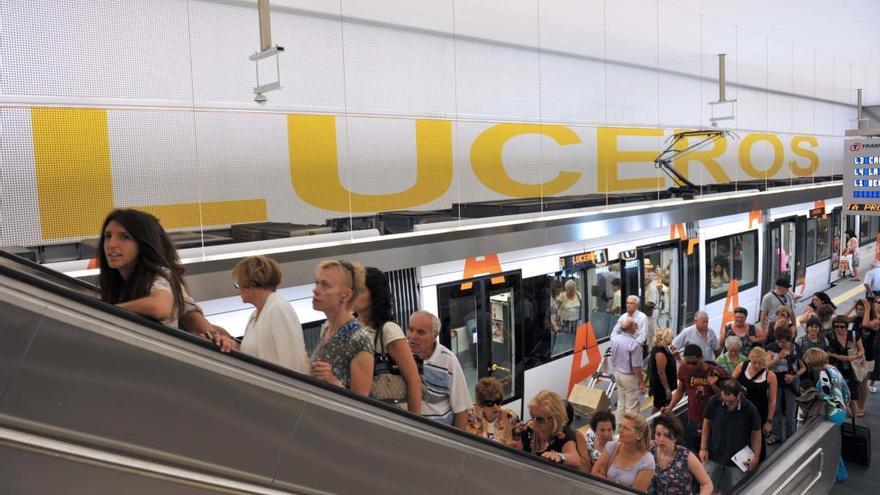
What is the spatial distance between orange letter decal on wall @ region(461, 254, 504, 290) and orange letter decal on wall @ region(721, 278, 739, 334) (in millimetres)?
5985

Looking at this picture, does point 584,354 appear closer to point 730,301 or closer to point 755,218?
point 730,301

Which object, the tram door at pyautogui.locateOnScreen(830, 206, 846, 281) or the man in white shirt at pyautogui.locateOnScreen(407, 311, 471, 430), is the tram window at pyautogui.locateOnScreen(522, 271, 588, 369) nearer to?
the man in white shirt at pyautogui.locateOnScreen(407, 311, 471, 430)

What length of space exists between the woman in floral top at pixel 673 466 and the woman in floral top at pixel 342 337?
2620 mm

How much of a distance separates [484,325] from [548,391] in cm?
323

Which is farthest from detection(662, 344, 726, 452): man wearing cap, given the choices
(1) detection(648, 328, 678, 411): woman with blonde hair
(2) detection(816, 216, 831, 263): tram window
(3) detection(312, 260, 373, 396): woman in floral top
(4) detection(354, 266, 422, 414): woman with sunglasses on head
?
(2) detection(816, 216, 831, 263): tram window

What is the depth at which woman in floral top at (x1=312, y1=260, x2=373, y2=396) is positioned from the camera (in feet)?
9.64

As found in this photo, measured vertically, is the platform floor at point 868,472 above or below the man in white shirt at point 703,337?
below

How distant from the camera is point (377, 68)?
27.2 ft

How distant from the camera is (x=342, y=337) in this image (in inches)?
116

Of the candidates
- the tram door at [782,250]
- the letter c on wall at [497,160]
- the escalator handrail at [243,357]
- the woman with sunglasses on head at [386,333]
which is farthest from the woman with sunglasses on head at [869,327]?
the woman with sunglasses on head at [386,333]

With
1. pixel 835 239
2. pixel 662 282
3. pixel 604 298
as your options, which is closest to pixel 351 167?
pixel 604 298

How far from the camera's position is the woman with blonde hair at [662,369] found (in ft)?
24.7

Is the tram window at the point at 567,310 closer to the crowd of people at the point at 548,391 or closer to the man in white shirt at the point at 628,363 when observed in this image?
the crowd of people at the point at 548,391

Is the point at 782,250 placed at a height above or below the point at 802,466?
above
